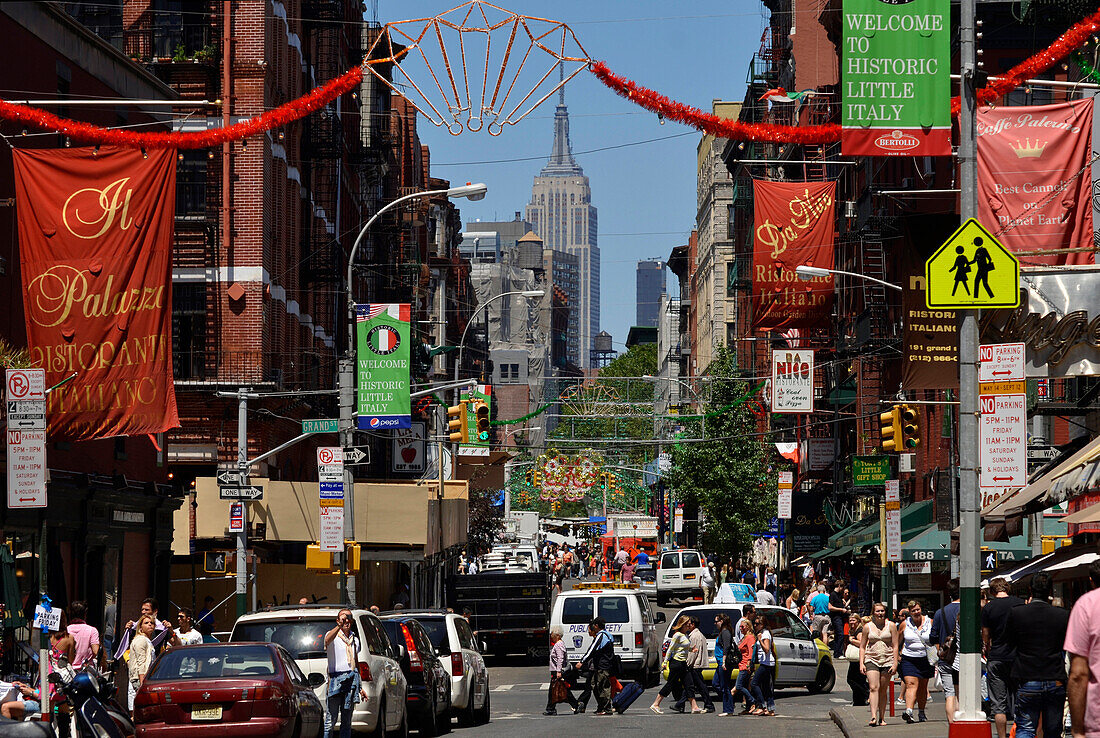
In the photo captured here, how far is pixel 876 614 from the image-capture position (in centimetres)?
2309

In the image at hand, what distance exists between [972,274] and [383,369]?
18255 mm

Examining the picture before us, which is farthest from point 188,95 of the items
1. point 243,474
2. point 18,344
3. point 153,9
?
point 18,344

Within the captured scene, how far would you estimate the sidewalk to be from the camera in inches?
781

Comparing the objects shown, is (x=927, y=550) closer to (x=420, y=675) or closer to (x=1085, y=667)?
(x=420, y=675)

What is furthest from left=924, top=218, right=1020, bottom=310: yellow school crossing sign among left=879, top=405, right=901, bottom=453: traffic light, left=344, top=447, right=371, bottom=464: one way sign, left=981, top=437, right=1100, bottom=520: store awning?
left=344, top=447, right=371, bottom=464: one way sign

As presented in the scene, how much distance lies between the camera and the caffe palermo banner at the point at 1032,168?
22.1 meters

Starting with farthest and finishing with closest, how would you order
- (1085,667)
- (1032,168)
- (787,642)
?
(787,642) → (1032,168) → (1085,667)

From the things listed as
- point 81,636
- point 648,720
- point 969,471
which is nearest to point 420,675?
point 648,720

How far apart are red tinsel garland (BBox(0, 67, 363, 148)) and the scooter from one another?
660cm

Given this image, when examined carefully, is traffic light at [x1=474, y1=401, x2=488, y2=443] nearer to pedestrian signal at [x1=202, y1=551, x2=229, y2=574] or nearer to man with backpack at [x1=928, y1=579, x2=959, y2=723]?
pedestrian signal at [x1=202, y1=551, x2=229, y2=574]

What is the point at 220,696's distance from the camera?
53.2ft

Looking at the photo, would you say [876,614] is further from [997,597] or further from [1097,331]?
[997,597]

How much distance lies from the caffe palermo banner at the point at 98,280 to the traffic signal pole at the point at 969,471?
365 inches

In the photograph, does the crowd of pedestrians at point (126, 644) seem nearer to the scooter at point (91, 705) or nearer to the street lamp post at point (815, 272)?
the scooter at point (91, 705)
